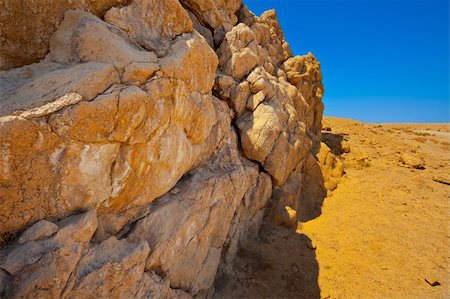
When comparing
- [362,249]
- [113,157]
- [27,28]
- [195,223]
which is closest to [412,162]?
[362,249]

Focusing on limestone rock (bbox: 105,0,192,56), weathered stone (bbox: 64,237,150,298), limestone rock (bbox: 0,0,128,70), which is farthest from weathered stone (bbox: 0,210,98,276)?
limestone rock (bbox: 105,0,192,56)

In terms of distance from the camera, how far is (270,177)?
13461 millimetres

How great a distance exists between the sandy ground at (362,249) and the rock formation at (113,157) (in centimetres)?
161

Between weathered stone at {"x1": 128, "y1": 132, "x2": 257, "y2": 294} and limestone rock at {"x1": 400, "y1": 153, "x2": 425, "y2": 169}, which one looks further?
limestone rock at {"x1": 400, "y1": 153, "x2": 425, "y2": 169}

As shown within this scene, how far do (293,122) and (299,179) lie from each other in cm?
397

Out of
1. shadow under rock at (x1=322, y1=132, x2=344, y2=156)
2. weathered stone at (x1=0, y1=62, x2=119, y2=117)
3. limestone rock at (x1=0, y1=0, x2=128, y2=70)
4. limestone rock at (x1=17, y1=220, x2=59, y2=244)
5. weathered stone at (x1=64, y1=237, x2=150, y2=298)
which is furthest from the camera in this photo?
shadow under rock at (x1=322, y1=132, x2=344, y2=156)

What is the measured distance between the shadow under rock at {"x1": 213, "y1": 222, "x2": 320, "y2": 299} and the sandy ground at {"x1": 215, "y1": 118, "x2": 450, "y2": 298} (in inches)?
1.5

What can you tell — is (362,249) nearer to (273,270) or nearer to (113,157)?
(273,270)

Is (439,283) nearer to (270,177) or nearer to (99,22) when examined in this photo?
(270,177)

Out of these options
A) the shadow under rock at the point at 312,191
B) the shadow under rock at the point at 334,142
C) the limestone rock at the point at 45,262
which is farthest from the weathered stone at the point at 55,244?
the shadow under rock at the point at 334,142

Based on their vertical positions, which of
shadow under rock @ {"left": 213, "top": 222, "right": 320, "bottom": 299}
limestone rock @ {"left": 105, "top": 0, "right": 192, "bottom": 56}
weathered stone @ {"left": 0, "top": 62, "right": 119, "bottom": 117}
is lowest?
shadow under rock @ {"left": 213, "top": 222, "right": 320, "bottom": 299}

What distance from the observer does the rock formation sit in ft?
17.0

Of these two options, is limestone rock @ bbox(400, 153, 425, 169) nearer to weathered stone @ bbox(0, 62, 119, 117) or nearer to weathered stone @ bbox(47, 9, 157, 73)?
weathered stone @ bbox(47, 9, 157, 73)

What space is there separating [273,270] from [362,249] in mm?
5160
